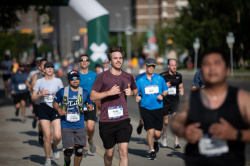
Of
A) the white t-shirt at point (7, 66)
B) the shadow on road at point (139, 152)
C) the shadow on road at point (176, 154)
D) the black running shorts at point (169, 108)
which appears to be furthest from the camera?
the white t-shirt at point (7, 66)

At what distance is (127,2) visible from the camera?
151750 millimetres

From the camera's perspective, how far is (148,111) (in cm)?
994

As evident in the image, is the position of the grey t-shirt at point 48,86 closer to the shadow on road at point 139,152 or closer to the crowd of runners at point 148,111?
the crowd of runners at point 148,111

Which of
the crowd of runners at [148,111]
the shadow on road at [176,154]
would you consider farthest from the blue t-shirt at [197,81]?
the shadow on road at [176,154]

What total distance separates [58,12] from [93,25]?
502 ft

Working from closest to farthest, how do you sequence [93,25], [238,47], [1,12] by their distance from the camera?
[93,25] < [1,12] < [238,47]

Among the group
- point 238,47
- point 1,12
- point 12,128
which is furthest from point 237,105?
point 238,47

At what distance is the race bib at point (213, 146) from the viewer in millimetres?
3789

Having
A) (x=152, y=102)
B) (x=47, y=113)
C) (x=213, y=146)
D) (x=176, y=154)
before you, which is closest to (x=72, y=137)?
(x=47, y=113)

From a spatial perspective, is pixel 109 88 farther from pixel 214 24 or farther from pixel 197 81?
pixel 214 24

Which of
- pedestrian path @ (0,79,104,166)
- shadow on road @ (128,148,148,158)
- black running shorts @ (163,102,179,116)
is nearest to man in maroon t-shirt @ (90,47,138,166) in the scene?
pedestrian path @ (0,79,104,166)

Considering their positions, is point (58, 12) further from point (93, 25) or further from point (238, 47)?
point (93, 25)

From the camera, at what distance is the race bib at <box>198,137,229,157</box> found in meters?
3.79

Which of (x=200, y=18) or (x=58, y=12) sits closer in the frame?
(x=200, y=18)
